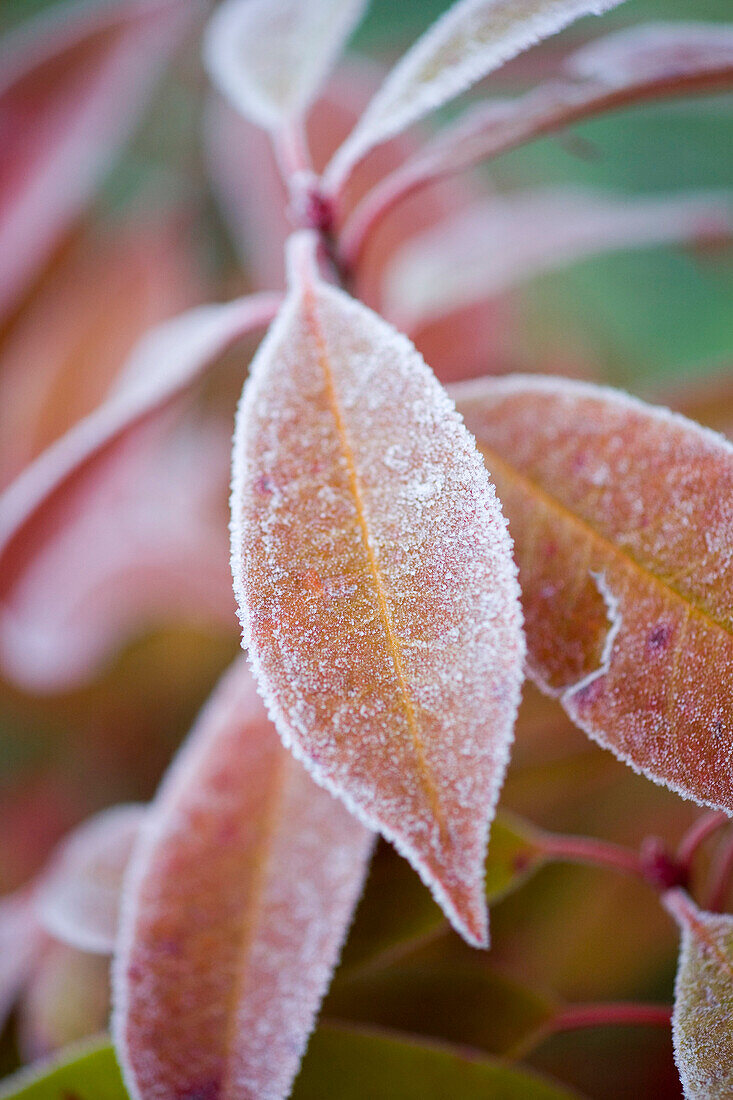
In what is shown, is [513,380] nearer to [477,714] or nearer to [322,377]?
[322,377]

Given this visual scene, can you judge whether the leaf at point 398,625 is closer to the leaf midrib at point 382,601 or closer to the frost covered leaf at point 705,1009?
the leaf midrib at point 382,601

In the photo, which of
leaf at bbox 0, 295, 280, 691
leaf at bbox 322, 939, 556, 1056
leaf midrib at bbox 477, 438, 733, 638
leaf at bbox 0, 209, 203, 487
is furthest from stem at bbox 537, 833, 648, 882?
leaf at bbox 0, 209, 203, 487

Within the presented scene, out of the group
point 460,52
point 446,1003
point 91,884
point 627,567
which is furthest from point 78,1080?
point 460,52

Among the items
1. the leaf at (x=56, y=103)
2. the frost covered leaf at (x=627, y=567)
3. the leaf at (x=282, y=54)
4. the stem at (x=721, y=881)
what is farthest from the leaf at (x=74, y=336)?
the stem at (x=721, y=881)

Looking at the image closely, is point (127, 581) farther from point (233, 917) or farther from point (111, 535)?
point (233, 917)

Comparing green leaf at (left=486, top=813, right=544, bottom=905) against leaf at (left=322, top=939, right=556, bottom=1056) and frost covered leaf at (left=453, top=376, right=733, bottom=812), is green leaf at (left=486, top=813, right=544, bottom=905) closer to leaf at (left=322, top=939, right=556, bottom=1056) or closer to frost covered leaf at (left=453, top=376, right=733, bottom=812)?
leaf at (left=322, top=939, right=556, bottom=1056)

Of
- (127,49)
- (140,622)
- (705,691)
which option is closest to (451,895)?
(705,691)

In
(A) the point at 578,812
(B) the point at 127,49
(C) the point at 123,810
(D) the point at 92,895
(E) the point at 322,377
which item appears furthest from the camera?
(B) the point at 127,49

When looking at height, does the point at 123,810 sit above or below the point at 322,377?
below
